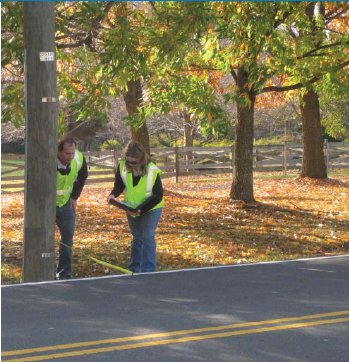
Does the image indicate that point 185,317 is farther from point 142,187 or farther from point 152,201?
point 142,187

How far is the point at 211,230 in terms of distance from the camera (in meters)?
18.3

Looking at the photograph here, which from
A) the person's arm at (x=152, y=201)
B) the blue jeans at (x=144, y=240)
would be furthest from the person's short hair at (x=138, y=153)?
the blue jeans at (x=144, y=240)

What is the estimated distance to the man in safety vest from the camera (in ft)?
37.6

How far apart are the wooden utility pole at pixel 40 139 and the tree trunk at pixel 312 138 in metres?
18.2

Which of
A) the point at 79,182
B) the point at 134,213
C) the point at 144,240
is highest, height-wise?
the point at 79,182

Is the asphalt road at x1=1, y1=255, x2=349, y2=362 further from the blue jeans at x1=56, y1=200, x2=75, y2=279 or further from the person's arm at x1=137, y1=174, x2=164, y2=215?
the blue jeans at x1=56, y1=200, x2=75, y2=279

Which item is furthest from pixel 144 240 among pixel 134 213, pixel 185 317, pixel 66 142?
pixel 185 317

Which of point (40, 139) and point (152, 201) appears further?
point (152, 201)

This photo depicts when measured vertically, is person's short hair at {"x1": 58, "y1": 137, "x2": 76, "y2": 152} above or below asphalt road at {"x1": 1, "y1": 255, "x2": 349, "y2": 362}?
above

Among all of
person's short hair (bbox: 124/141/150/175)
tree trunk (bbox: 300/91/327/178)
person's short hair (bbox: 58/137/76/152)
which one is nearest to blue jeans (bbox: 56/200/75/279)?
person's short hair (bbox: 58/137/76/152)

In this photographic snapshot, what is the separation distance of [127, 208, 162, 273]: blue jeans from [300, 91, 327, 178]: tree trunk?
56.8ft

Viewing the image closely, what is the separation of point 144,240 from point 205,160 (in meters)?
23.7

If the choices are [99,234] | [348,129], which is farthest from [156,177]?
[348,129]

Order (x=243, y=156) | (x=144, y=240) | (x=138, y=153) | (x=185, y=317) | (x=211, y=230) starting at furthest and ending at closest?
(x=243, y=156), (x=211, y=230), (x=144, y=240), (x=138, y=153), (x=185, y=317)
